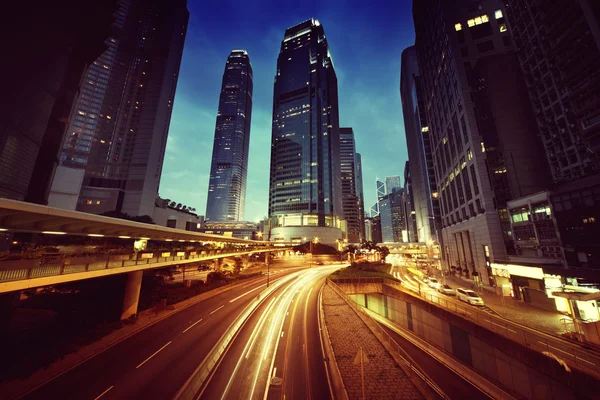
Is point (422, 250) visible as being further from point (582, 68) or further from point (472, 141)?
point (582, 68)

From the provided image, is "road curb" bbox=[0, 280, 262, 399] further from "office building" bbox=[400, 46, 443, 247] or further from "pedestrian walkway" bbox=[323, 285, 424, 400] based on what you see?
"office building" bbox=[400, 46, 443, 247]

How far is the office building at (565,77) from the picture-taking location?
32312 millimetres

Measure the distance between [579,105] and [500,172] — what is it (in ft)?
44.8

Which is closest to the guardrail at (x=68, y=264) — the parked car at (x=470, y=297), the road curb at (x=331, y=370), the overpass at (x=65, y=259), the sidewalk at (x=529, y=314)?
the overpass at (x=65, y=259)

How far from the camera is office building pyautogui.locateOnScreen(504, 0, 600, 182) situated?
1272 inches

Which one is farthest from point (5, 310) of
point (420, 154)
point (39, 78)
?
point (420, 154)

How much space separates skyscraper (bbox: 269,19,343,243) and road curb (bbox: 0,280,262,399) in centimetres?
9695

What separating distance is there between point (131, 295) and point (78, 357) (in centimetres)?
813

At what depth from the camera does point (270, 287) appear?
39750mm

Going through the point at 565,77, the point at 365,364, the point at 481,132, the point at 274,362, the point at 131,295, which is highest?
the point at 565,77

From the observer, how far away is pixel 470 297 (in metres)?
26.0

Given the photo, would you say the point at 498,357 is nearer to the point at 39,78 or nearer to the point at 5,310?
the point at 5,310

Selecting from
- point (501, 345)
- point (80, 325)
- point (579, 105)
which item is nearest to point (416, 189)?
point (579, 105)

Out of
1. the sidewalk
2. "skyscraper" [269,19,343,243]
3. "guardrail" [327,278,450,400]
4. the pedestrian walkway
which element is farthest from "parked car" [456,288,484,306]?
"skyscraper" [269,19,343,243]
